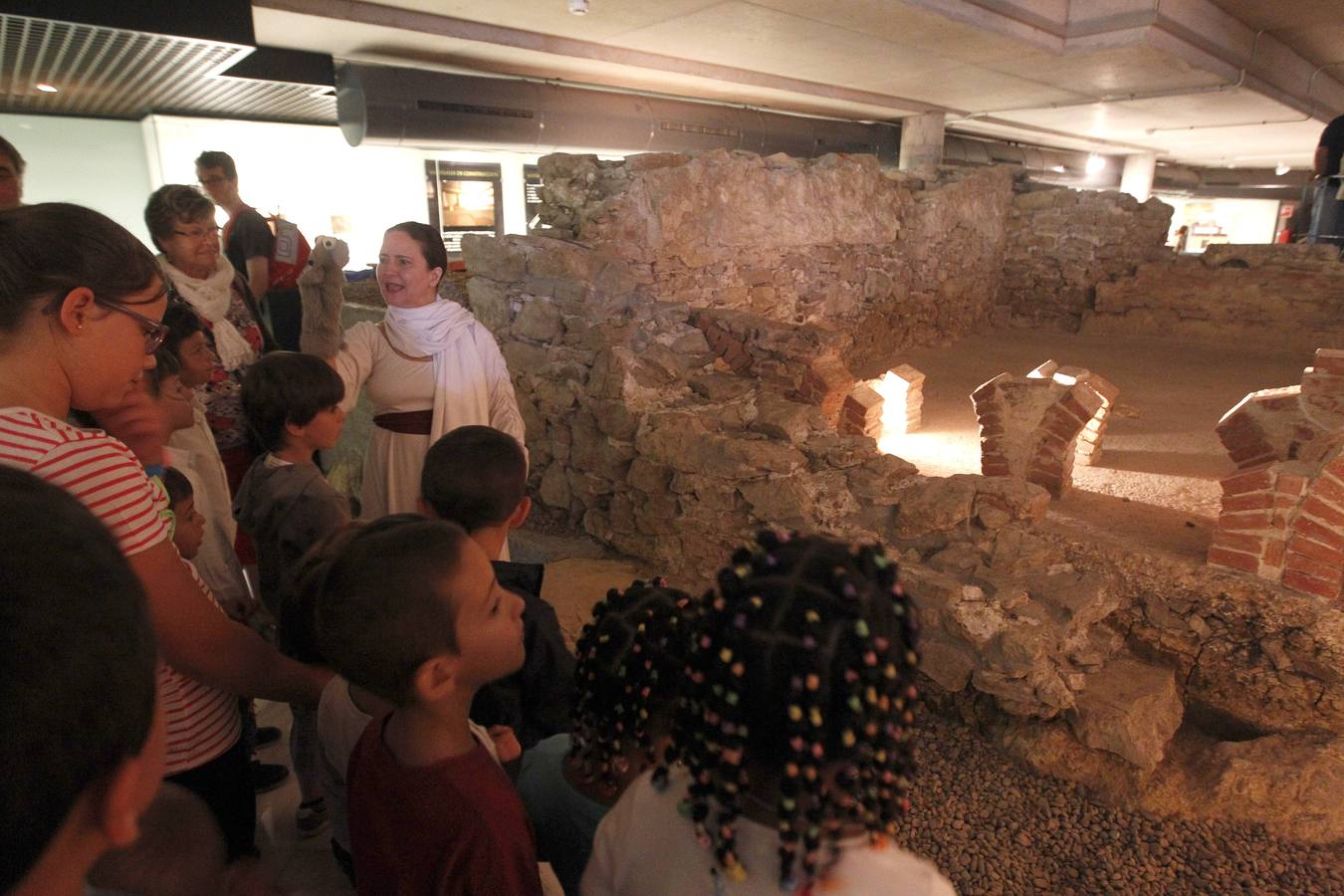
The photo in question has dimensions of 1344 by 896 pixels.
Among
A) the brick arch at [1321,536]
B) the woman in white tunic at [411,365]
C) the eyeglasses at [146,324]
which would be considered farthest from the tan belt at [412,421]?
Result: the brick arch at [1321,536]

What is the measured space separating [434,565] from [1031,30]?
724cm

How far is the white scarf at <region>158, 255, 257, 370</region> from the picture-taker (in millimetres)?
2568

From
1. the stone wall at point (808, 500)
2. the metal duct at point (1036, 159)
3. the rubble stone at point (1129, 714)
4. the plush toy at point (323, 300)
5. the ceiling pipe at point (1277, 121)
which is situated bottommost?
the rubble stone at point (1129, 714)

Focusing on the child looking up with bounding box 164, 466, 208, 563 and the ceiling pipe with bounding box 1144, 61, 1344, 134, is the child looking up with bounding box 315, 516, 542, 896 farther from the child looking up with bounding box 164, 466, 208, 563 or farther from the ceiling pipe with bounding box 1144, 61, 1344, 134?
the ceiling pipe with bounding box 1144, 61, 1344, 134

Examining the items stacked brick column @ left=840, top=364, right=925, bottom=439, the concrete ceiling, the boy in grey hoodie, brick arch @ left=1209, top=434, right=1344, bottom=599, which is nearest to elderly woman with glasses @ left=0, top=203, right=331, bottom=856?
the boy in grey hoodie

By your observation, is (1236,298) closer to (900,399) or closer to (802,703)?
(900,399)

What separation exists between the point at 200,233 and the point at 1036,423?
3.89 metres

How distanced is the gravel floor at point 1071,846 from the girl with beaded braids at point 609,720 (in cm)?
173

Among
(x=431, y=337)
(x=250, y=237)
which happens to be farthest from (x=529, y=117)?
(x=431, y=337)

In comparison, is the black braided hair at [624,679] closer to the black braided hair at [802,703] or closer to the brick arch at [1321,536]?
the black braided hair at [802,703]

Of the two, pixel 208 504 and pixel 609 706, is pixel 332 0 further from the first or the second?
pixel 609 706

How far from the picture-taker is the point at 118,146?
6.31m

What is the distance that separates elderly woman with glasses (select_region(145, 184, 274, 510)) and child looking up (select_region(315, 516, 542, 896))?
1.89 metres

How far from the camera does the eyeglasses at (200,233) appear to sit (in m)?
2.55
